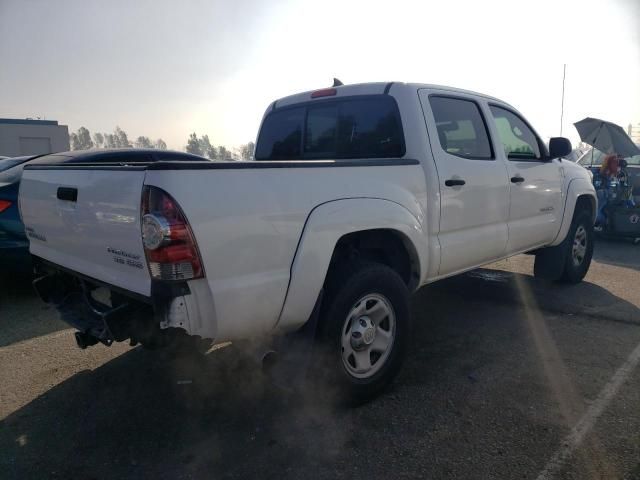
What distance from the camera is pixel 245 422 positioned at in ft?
9.07

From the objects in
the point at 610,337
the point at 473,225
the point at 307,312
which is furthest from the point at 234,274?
the point at 610,337

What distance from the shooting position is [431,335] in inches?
160

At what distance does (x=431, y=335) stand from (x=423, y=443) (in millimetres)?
1617

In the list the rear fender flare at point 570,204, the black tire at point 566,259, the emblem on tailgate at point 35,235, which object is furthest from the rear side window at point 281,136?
the black tire at point 566,259

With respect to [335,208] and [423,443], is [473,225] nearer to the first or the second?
[335,208]

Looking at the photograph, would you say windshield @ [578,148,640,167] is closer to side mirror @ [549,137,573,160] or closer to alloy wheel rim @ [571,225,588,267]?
alloy wheel rim @ [571,225,588,267]

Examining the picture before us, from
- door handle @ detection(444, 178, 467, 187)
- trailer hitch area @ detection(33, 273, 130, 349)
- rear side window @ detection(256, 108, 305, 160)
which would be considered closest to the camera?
trailer hitch area @ detection(33, 273, 130, 349)

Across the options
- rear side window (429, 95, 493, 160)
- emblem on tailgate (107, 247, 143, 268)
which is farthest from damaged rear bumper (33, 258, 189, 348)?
rear side window (429, 95, 493, 160)

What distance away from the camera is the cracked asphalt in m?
2.37

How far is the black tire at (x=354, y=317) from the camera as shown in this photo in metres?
2.64

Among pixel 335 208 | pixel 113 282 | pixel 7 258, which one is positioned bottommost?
pixel 7 258

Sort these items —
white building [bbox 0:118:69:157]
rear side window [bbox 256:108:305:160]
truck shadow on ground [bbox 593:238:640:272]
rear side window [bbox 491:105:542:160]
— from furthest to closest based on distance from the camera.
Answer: white building [bbox 0:118:69:157] < truck shadow on ground [bbox 593:238:640:272] < rear side window [bbox 491:105:542:160] < rear side window [bbox 256:108:305:160]

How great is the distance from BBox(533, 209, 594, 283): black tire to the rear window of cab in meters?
2.82

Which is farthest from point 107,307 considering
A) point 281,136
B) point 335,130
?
point 281,136
